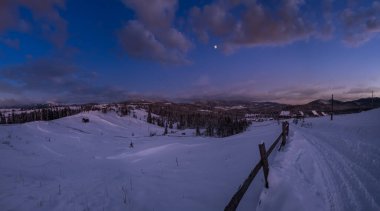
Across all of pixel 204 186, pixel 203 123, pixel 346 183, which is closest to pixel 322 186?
pixel 346 183

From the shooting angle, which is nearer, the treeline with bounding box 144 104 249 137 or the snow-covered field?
the snow-covered field

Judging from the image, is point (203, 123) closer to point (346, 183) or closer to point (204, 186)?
point (204, 186)

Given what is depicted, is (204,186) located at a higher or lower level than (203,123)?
higher

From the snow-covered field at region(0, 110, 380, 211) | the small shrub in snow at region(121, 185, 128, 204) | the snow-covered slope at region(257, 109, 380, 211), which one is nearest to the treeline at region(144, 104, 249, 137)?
the snow-covered field at region(0, 110, 380, 211)

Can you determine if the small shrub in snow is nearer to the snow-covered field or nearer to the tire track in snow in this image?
the snow-covered field

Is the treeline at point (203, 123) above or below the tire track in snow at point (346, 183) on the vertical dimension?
below

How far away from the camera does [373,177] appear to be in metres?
7.65

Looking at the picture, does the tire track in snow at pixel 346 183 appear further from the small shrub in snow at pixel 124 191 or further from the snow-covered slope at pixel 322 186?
the small shrub in snow at pixel 124 191

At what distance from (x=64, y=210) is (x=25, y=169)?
7.61m

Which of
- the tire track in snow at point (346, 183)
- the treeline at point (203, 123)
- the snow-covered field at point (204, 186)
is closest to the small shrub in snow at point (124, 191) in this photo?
the snow-covered field at point (204, 186)

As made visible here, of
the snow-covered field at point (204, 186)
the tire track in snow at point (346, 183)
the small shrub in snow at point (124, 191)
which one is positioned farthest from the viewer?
the small shrub in snow at point (124, 191)

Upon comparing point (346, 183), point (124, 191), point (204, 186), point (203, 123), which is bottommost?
point (203, 123)

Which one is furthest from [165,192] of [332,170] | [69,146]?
[69,146]

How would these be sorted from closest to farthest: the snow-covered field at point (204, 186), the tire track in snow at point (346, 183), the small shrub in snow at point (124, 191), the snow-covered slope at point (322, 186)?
the snow-covered slope at point (322, 186)
the tire track in snow at point (346, 183)
the snow-covered field at point (204, 186)
the small shrub in snow at point (124, 191)
